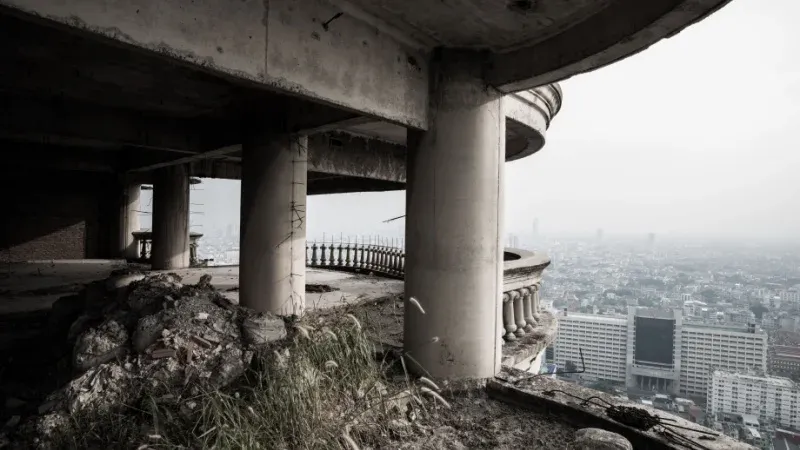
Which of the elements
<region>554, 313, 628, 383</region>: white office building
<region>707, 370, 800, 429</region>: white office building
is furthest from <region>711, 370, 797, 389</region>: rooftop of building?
<region>554, 313, 628, 383</region>: white office building

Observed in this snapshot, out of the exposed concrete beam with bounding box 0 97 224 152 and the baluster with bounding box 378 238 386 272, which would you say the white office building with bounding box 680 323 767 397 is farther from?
the exposed concrete beam with bounding box 0 97 224 152

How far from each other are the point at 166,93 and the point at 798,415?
21582 mm

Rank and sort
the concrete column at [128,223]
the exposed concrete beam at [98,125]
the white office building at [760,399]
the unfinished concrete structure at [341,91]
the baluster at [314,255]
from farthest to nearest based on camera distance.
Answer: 1. the baluster at [314,255]
2. the concrete column at [128,223]
3. the white office building at [760,399]
4. the exposed concrete beam at [98,125]
5. the unfinished concrete structure at [341,91]

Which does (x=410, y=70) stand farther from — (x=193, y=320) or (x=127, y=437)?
(x=127, y=437)

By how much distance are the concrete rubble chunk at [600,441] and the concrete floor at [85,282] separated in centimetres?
447

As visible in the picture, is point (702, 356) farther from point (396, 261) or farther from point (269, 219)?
point (269, 219)

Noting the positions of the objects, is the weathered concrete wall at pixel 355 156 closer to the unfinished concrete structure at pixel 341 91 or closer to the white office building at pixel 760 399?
the unfinished concrete structure at pixel 341 91

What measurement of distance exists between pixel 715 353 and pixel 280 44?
79.9 ft

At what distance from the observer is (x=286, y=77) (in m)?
3.07

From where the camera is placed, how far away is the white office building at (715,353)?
1773 cm

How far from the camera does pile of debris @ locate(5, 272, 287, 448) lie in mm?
3541

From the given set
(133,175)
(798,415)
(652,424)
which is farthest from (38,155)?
(798,415)

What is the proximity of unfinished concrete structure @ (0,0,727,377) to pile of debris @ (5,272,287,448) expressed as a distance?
5.30 feet

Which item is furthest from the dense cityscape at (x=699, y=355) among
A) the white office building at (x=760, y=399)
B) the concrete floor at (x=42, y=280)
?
the concrete floor at (x=42, y=280)
